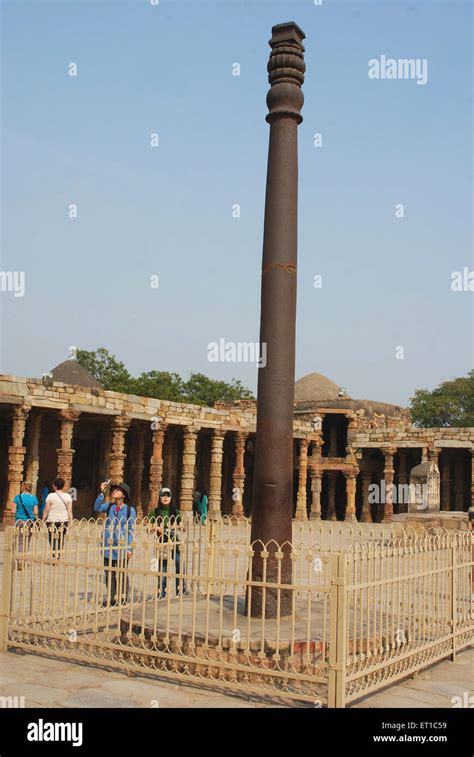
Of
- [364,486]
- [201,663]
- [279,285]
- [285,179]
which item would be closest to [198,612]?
[201,663]

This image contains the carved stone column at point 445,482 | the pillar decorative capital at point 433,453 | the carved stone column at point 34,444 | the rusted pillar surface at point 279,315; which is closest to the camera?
the rusted pillar surface at point 279,315

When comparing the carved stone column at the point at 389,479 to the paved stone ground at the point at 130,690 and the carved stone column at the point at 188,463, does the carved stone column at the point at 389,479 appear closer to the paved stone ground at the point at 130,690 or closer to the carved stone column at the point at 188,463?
the carved stone column at the point at 188,463

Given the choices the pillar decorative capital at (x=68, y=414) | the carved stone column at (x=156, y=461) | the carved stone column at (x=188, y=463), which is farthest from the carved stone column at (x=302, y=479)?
the pillar decorative capital at (x=68, y=414)

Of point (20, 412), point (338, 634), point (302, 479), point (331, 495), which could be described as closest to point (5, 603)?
point (338, 634)

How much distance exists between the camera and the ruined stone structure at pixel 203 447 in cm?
1934

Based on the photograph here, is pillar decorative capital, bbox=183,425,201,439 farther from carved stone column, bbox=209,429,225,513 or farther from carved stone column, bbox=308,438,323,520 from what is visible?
carved stone column, bbox=308,438,323,520

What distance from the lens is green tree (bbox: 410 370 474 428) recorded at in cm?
4808

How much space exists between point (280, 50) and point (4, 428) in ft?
54.4

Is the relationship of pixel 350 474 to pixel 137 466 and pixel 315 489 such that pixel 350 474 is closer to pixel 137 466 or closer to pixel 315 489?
pixel 315 489

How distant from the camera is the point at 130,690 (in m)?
5.27

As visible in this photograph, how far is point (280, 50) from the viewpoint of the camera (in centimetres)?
701

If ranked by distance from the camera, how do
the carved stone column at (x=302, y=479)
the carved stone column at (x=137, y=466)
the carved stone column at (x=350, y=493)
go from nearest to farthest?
1. the carved stone column at (x=137, y=466)
2. the carved stone column at (x=302, y=479)
3. the carved stone column at (x=350, y=493)

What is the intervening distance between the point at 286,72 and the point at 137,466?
19.8 metres
